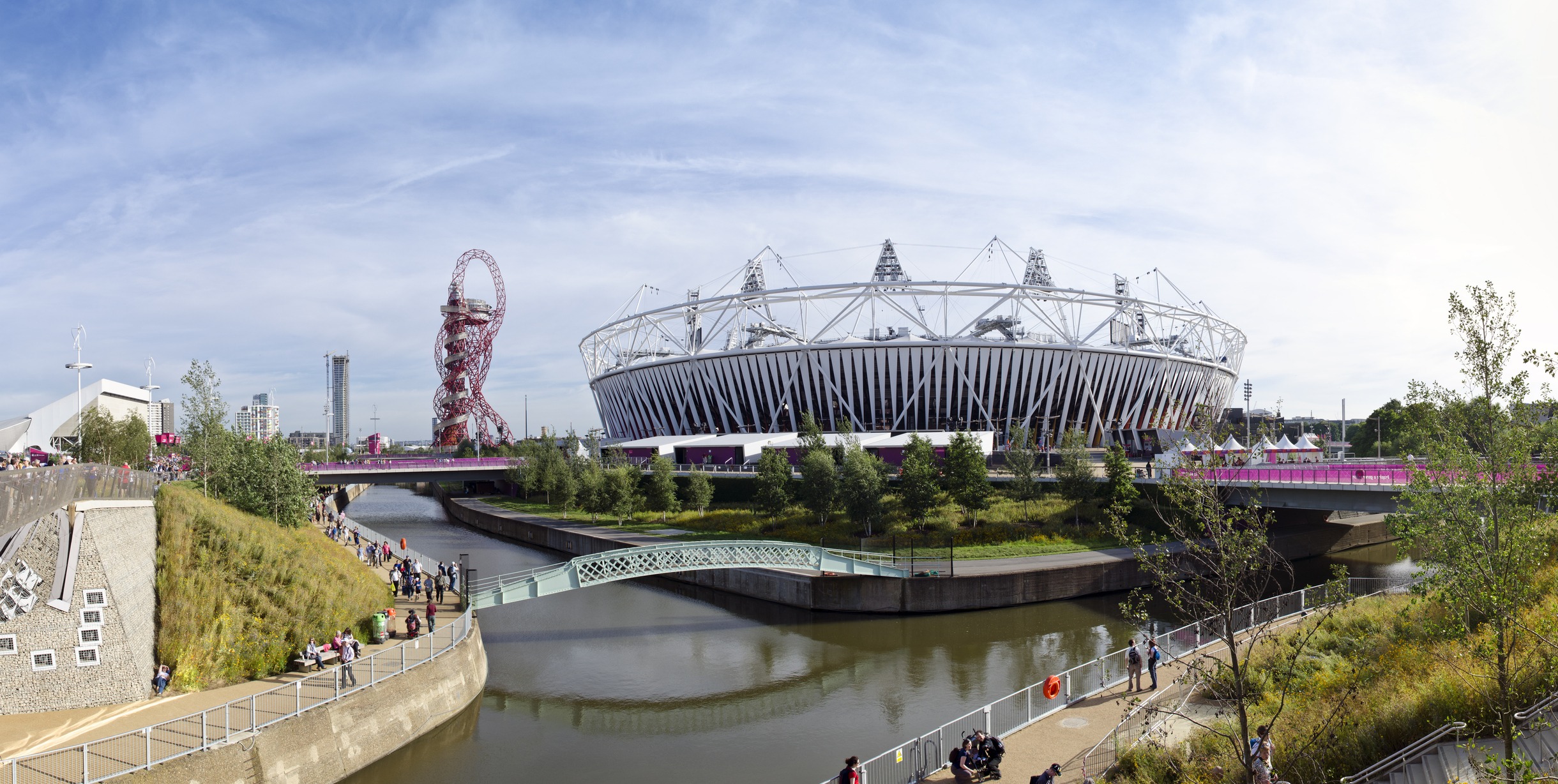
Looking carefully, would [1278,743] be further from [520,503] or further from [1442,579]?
[520,503]

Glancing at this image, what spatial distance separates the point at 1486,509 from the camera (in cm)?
1041

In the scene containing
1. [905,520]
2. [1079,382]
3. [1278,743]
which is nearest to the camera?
[1278,743]

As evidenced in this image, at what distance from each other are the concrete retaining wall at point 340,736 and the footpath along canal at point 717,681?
43 cm

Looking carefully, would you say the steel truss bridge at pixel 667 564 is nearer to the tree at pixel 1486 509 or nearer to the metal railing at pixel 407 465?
the tree at pixel 1486 509

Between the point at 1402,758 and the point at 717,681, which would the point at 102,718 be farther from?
the point at 1402,758

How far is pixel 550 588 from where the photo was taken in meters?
25.4

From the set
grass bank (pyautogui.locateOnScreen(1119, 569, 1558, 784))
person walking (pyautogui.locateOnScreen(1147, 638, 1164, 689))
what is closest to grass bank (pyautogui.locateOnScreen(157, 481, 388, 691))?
grass bank (pyautogui.locateOnScreen(1119, 569, 1558, 784))

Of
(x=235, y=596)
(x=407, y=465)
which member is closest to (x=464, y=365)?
(x=407, y=465)

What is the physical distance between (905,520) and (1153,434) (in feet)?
136

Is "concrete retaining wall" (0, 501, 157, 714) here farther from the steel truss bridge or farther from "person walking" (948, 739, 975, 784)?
"person walking" (948, 739, 975, 784)

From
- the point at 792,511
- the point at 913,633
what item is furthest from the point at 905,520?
the point at 913,633

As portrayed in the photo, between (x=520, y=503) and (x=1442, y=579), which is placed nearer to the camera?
(x=1442, y=579)

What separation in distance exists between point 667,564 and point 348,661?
11572 millimetres

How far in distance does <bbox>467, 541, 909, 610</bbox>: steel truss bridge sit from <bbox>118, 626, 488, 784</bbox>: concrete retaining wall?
4.35m
